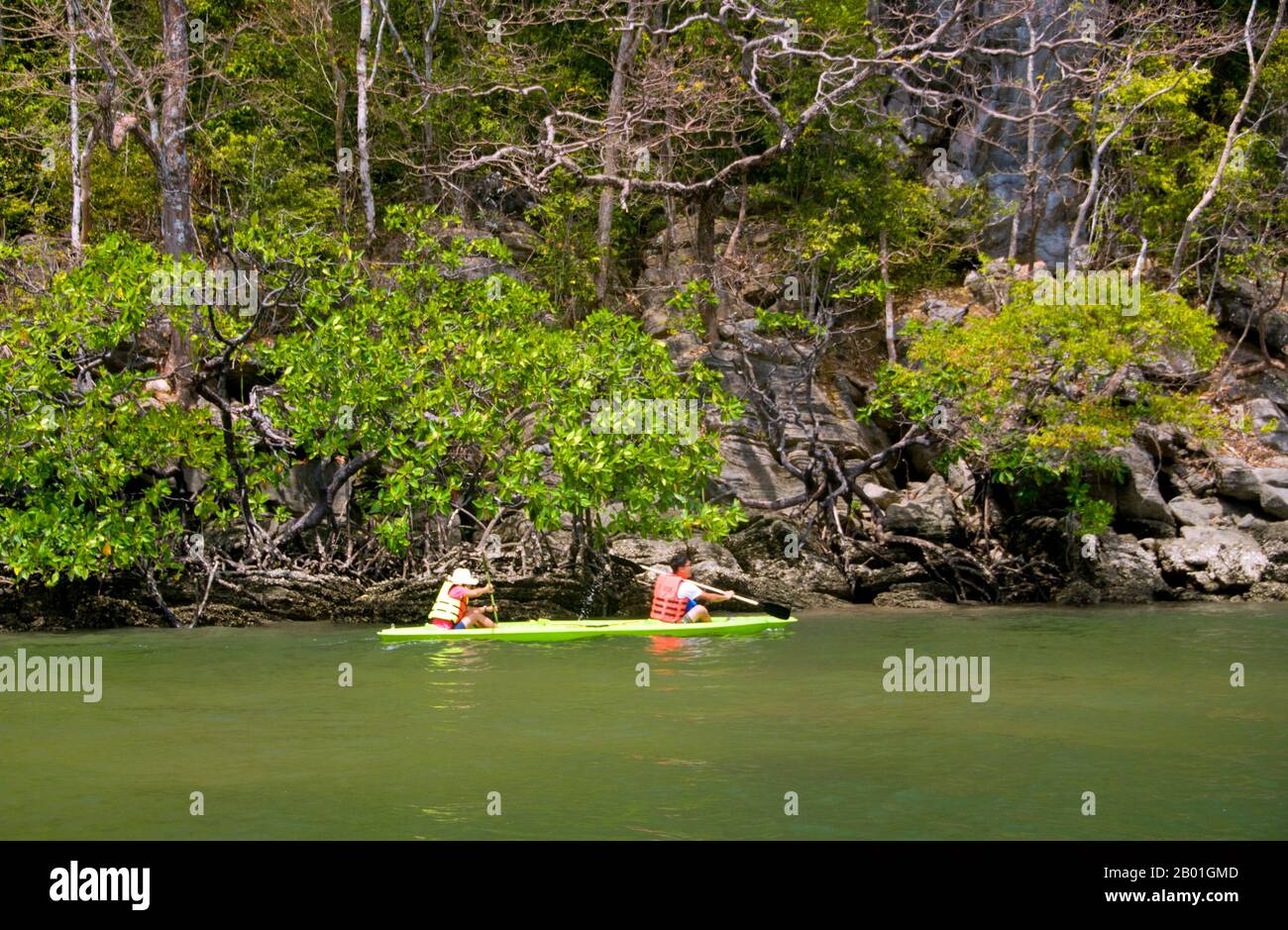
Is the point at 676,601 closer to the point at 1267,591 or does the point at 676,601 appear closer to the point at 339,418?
the point at 339,418

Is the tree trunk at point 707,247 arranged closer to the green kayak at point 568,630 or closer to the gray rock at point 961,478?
the gray rock at point 961,478

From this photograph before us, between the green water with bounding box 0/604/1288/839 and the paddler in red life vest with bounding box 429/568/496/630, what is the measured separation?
50 cm

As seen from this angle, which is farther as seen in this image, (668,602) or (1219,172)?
(1219,172)

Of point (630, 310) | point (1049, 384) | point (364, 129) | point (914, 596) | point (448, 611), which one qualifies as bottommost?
point (914, 596)

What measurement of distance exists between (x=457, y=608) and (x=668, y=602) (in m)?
2.14

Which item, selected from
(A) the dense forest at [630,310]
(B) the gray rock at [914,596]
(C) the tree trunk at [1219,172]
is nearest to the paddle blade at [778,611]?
(A) the dense forest at [630,310]

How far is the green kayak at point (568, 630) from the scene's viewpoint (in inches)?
488

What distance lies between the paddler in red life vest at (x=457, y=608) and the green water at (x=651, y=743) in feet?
1.62

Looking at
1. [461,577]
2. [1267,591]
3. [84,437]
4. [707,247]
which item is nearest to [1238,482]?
[1267,591]

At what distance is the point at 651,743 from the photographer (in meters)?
7.59

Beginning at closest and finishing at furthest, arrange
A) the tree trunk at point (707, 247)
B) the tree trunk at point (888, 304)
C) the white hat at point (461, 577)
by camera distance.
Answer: the white hat at point (461, 577), the tree trunk at point (707, 247), the tree trunk at point (888, 304)

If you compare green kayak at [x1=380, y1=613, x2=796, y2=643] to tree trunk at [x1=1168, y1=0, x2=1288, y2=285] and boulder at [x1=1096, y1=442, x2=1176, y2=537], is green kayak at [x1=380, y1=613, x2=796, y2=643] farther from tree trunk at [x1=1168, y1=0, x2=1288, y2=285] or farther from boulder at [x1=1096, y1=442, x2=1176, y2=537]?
tree trunk at [x1=1168, y1=0, x2=1288, y2=285]
